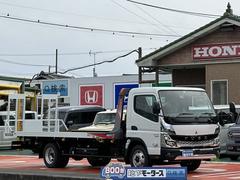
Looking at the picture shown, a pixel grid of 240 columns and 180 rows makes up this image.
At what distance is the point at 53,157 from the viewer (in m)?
18.6

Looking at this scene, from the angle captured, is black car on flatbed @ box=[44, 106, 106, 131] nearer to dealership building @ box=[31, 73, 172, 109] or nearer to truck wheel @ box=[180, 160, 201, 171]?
truck wheel @ box=[180, 160, 201, 171]

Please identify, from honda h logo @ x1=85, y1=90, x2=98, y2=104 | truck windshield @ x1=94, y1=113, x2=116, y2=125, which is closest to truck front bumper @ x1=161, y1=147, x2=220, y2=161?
truck windshield @ x1=94, y1=113, x2=116, y2=125

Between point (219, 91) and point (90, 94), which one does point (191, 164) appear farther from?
point (90, 94)

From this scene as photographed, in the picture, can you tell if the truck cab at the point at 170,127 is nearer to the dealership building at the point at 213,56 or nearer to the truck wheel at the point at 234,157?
the truck wheel at the point at 234,157

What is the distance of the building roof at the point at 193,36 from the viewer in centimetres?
2555

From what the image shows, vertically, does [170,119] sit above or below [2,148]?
above

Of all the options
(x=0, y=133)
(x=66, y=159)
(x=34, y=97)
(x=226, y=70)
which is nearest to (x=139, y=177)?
(x=66, y=159)

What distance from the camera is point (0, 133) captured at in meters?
27.8

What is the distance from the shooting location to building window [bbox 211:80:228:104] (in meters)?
26.0

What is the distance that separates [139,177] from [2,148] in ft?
71.4

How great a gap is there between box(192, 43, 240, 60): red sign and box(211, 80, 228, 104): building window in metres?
1.18

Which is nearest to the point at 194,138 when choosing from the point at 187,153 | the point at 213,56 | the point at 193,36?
the point at 187,153

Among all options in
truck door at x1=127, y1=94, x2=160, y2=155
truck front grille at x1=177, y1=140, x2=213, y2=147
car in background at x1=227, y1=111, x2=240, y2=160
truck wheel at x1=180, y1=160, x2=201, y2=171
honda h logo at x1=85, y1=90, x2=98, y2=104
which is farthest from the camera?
honda h logo at x1=85, y1=90, x2=98, y2=104

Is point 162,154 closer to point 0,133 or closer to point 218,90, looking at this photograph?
point 218,90
